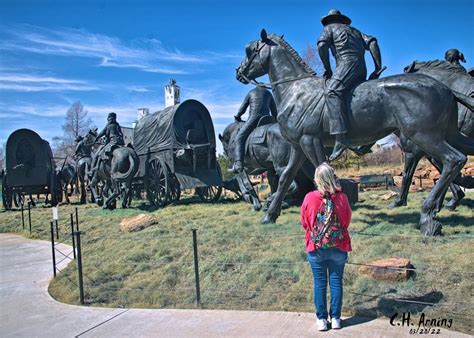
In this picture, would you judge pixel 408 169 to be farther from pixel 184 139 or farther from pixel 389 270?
pixel 184 139

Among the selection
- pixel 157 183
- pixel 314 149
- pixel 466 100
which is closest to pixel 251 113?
pixel 314 149

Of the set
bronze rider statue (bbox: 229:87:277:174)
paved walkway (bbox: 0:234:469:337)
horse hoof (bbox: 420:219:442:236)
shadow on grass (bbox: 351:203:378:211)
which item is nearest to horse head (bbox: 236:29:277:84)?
bronze rider statue (bbox: 229:87:277:174)

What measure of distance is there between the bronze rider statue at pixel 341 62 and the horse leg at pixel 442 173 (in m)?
1.19

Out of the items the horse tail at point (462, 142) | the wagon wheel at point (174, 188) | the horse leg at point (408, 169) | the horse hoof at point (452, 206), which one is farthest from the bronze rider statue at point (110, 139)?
the horse tail at point (462, 142)

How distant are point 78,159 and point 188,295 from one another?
709 inches

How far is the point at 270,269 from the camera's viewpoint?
5.88 m

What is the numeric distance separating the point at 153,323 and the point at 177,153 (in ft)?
36.0

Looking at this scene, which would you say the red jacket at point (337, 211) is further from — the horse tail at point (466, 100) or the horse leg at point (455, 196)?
A: the horse leg at point (455, 196)

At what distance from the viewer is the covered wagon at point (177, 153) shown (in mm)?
15625

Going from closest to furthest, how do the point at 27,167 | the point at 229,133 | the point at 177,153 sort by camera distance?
the point at 229,133 → the point at 177,153 → the point at 27,167

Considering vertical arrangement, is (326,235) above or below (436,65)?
below

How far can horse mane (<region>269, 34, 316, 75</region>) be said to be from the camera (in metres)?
7.75

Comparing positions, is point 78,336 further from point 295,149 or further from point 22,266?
point 22,266

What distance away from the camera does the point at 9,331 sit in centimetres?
503
